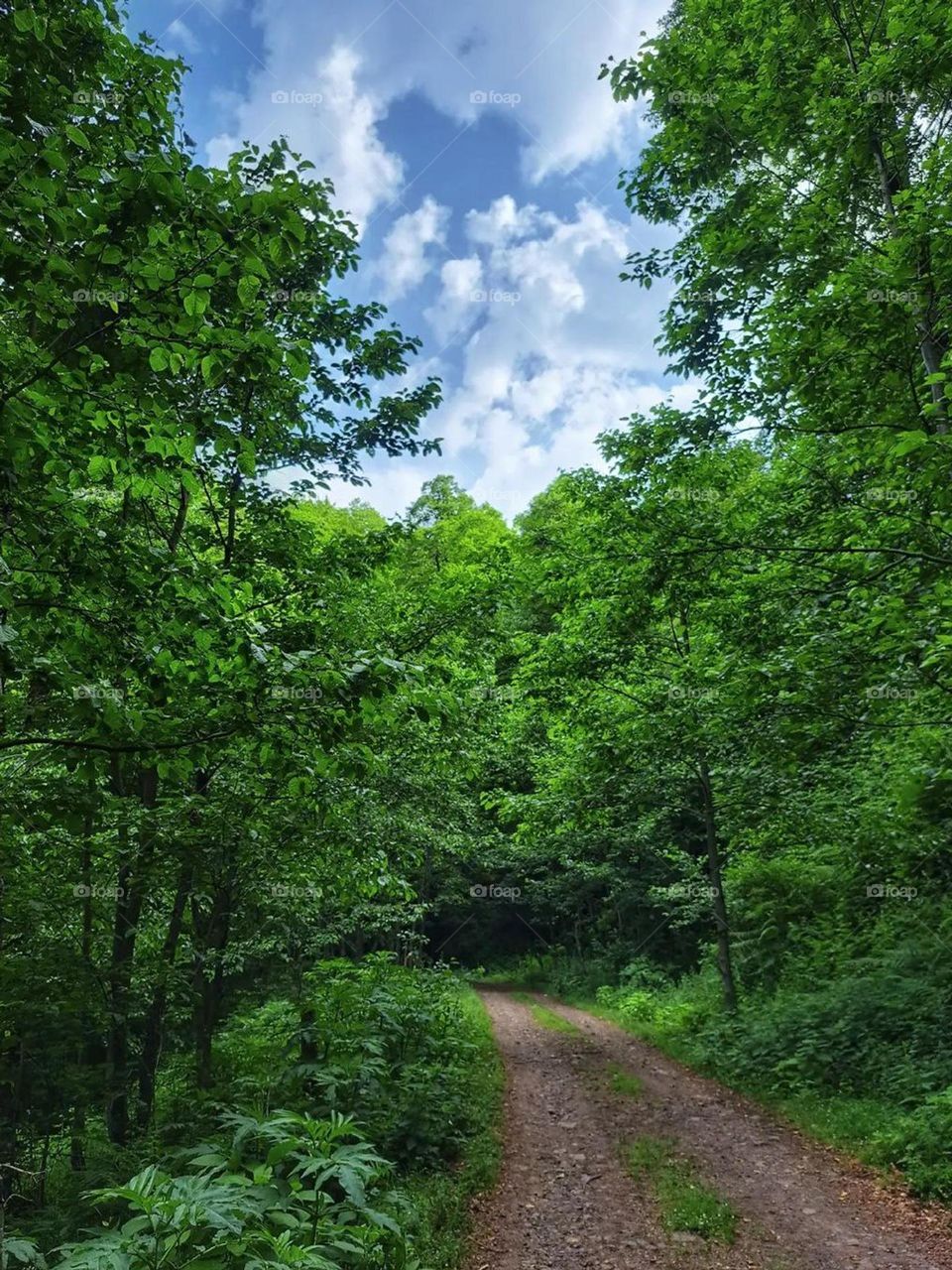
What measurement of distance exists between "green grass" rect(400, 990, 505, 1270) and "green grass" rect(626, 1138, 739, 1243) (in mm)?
1715

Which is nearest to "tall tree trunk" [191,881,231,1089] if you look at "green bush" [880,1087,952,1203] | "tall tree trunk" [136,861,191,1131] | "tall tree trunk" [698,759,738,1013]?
"tall tree trunk" [136,861,191,1131]

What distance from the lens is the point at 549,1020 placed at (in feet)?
64.0

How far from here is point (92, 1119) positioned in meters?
11.0

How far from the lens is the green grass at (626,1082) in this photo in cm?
1133

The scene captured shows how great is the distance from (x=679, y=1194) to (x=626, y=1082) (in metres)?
4.57

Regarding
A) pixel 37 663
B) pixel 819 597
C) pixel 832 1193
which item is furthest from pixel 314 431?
pixel 832 1193

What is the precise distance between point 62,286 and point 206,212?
79 cm

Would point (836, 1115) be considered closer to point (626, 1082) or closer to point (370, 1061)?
point (626, 1082)

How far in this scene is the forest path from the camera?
20.9 ft

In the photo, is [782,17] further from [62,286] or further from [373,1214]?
[373,1214]

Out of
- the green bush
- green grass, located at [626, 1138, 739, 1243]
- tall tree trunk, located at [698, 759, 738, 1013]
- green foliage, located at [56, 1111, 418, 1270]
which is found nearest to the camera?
green foliage, located at [56, 1111, 418, 1270]

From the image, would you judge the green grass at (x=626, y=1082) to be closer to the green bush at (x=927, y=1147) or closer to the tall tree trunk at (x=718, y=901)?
the tall tree trunk at (x=718, y=901)

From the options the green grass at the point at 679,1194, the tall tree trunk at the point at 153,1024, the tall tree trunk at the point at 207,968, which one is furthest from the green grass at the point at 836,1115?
the tall tree trunk at the point at 153,1024

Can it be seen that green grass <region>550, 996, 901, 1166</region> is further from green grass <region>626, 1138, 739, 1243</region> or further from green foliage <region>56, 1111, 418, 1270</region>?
green foliage <region>56, 1111, 418, 1270</region>
